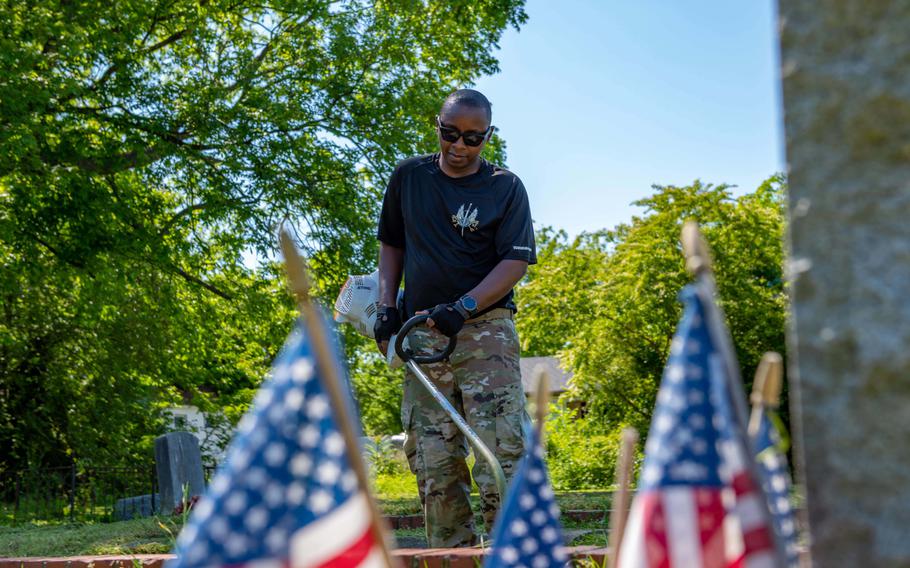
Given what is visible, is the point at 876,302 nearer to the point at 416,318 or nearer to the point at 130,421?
the point at 416,318

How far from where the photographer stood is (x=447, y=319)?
410cm

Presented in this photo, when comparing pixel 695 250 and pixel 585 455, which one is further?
pixel 585 455

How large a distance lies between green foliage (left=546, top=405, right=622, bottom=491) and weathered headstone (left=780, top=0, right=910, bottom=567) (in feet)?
51.0

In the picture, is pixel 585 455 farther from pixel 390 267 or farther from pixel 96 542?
pixel 390 267

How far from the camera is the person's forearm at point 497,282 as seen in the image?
421cm

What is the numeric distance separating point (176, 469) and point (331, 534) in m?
9.62

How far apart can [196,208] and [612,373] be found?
6.89 metres

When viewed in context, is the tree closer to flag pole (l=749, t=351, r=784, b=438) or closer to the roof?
flag pole (l=749, t=351, r=784, b=438)

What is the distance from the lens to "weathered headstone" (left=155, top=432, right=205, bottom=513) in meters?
10.5

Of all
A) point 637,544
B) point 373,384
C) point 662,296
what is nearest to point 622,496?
point 637,544

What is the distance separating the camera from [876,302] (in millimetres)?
1239

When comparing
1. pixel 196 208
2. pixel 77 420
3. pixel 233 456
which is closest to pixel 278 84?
pixel 196 208

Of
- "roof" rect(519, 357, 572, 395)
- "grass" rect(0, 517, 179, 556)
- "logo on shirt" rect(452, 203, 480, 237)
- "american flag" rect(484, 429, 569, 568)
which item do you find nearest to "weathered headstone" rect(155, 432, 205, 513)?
"grass" rect(0, 517, 179, 556)

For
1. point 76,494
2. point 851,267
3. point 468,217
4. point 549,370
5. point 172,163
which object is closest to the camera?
point 851,267
